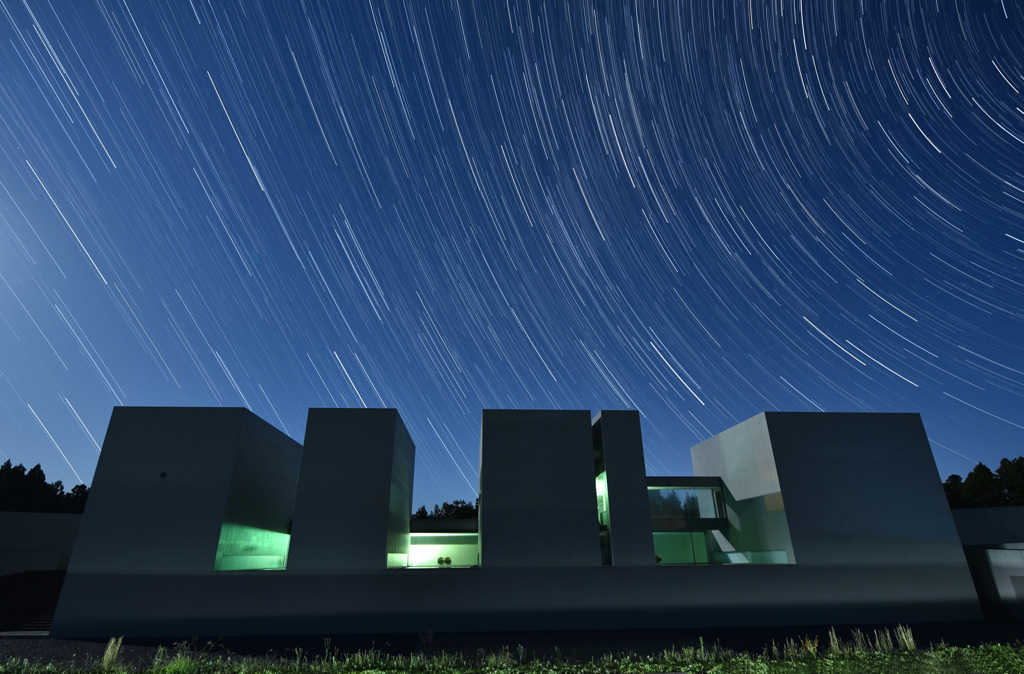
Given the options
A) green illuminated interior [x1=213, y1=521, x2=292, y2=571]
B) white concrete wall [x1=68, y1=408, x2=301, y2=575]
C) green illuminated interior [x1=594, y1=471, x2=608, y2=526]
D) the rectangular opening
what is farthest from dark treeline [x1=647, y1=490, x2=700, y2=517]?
white concrete wall [x1=68, y1=408, x2=301, y2=575]

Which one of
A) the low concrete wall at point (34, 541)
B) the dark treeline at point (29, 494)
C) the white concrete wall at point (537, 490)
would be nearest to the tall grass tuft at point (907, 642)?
the white concrete wall at point (537, 490)

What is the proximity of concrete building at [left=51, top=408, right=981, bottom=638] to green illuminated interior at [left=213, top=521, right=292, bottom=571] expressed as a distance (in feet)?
0.40

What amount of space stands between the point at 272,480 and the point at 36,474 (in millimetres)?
34056

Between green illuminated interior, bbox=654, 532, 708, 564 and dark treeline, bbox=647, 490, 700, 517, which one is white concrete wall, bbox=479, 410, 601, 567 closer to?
dark treeline, bbox=647, 490, 700, 517

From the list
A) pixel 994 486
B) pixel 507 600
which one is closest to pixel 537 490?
pixel 507 600

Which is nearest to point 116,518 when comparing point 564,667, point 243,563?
point 243,563

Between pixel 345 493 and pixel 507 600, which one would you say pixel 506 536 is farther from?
pixel 345 493

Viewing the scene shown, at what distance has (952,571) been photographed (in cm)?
1962

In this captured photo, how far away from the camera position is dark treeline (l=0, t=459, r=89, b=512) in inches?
1535

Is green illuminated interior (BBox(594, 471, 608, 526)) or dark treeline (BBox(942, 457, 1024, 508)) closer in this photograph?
green illuminated interior (BBox(594, 471, 608, 526))

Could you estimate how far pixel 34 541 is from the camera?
88.7ft

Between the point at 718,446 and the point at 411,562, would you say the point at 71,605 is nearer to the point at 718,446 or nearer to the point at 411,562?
the point at 411,562

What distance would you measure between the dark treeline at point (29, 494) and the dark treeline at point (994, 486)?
68671mm

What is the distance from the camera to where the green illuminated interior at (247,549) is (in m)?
18.0
